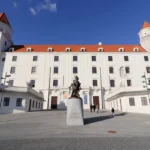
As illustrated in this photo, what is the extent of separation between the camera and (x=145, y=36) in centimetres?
4356

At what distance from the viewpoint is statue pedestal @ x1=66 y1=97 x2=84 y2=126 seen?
1131 cm

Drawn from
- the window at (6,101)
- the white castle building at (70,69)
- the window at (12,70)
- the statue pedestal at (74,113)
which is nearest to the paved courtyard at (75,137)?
the statue pedestal at (74,113)

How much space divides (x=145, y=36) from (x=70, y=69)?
96.1ft

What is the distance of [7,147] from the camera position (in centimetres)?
537

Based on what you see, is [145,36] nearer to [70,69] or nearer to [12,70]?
[70,69]

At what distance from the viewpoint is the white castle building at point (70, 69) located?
3503cm

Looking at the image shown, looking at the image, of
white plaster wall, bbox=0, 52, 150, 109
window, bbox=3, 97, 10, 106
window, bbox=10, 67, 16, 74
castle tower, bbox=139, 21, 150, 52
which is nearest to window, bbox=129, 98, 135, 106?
white plaster wall, bbox=0, 52, 150, 109

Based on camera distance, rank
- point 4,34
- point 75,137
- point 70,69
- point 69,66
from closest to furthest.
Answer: point 75,137, point 70,69, point 69,66, point 4,34

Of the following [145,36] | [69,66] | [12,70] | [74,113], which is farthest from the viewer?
[145,36]

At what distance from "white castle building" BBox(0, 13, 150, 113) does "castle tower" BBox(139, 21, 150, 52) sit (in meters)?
0.30

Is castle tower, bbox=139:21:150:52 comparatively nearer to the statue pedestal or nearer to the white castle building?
the white castle building

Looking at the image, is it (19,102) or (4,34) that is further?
(4,34)

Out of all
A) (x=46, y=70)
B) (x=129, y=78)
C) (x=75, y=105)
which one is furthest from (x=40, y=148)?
(x=129, y=78)

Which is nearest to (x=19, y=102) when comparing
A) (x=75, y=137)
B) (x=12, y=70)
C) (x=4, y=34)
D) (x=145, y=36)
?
(x=12, y=70)
